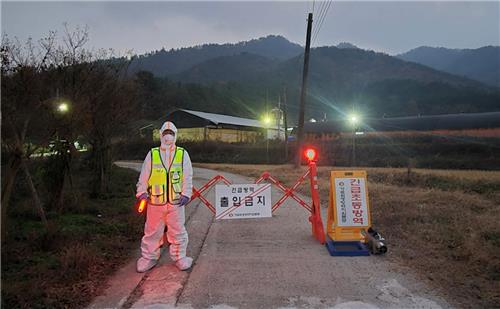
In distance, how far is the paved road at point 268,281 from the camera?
409 centimetres

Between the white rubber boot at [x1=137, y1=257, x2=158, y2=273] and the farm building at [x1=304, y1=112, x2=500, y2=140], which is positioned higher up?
the farm building at [x1=304, y1=112, x2=500, y2=140]

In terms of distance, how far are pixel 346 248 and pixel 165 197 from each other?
3223 millimetres

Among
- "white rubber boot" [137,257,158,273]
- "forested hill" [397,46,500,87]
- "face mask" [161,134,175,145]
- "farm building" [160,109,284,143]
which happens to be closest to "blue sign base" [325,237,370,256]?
"white rubber boot" [137,257,158,273]

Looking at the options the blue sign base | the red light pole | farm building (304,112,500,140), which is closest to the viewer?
the blue sign base

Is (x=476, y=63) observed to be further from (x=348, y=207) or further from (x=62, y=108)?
(x=62, y=108)

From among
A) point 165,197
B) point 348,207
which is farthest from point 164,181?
point 348,207

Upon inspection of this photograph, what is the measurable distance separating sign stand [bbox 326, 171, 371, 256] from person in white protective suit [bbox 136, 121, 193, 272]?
261cm

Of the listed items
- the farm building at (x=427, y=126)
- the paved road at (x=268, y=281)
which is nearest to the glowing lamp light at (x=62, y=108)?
the paved road at (x=268, y=281)

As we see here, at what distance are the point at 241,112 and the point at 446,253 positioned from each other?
302 feet

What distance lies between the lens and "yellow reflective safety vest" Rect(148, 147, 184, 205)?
5.19m

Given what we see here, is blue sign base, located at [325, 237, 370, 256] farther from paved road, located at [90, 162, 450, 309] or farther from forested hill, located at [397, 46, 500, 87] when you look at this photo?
forested hill, located at [397, 46, 500, 87]

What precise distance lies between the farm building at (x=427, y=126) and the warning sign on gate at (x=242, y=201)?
3079cm

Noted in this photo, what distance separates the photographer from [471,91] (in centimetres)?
7956

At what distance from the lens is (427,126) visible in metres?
40.3
